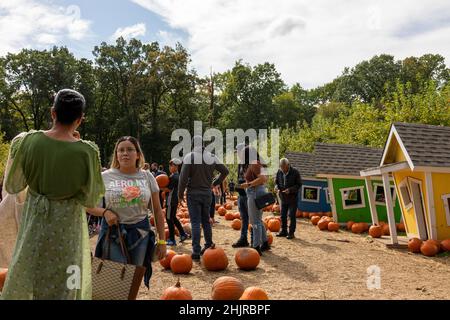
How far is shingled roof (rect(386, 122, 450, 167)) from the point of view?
10125 mm

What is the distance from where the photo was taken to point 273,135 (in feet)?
108

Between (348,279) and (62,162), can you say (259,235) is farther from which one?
(62,162)

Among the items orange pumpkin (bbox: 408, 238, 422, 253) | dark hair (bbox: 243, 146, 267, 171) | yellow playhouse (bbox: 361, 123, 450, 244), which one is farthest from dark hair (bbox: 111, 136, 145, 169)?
orange pumpkin (bbox: 408, 238, 422, 253)

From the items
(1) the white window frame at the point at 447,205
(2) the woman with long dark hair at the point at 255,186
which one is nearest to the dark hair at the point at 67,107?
(2) the woman with long dark hair at the point at 255,186

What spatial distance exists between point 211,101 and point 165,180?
165 ft

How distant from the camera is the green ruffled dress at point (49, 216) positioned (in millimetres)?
2738

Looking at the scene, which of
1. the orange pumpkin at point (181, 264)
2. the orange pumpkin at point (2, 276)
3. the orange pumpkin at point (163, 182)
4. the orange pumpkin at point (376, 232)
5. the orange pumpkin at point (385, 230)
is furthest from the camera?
the orange pumpkin at point (385, 230)

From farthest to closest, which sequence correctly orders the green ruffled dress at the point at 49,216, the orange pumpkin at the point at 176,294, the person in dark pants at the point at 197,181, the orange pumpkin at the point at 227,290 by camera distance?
1. the person in dark pants at the point at 197,181
2. the orange pumpkin at the point at 227,290
3. the orange pumpkin at the point at 176,294
4. the green ruffled dress at the point at 49,216

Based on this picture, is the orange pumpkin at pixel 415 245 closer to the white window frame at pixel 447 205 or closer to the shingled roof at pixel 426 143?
the white window frame at pixel 447 205

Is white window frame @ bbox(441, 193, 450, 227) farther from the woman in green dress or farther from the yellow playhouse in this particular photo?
the woman in green dress

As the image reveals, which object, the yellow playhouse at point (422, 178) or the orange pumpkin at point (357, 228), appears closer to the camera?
the yellow playhouse at point (422, 178)

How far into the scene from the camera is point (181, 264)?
22.4 ft

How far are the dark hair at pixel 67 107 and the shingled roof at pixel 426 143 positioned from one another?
8.71 m

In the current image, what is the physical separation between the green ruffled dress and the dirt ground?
2.73 metres
